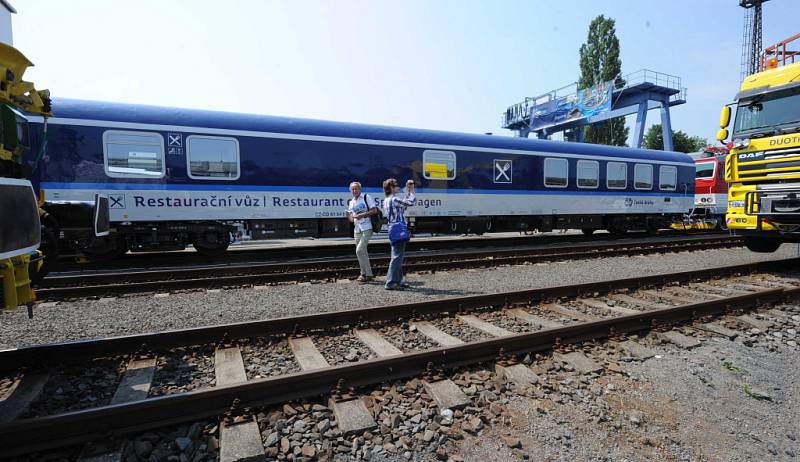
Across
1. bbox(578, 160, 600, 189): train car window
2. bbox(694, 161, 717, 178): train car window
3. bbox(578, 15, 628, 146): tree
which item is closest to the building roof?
bbox(578, 160, 600, 189): train car window

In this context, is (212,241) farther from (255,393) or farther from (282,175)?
(255,393)

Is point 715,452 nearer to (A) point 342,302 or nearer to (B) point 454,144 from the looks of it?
(A) point 342,302

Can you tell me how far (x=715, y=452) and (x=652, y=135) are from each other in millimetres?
57065

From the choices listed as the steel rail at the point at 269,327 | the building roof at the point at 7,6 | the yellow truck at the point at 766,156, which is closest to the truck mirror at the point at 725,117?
the yellow truck at the point at 766,156

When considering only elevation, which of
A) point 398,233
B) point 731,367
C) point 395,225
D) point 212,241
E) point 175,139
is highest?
point 175,139

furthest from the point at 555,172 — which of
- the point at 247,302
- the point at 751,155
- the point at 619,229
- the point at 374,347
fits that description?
the point at 374,347

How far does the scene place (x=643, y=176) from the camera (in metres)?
15.6

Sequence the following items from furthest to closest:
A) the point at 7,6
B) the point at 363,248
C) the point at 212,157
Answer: the point at 7,6 < the point at 212,157 < the point at 363,248

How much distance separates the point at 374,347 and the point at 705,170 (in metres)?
21.2

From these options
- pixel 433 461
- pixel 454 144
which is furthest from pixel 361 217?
pixel 454 144

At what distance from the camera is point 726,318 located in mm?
5238

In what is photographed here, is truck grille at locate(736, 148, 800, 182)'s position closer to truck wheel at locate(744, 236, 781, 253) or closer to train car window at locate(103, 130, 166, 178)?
truck wheel at locate(744, 236, 781, 253)

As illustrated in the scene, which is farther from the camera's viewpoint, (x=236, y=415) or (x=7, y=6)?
(x=7, y=6)

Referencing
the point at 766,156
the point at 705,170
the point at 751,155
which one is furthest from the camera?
the point at 705,170
